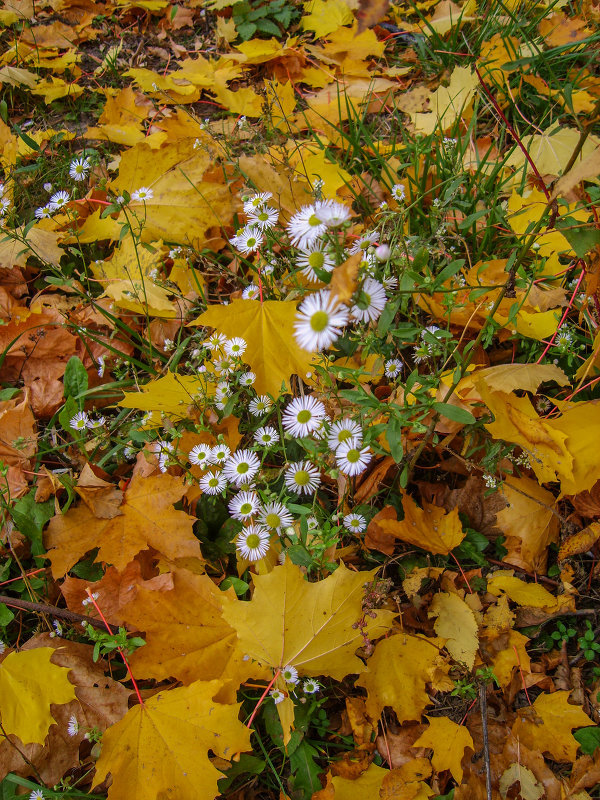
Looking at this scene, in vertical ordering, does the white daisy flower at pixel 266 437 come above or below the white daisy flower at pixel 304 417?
below

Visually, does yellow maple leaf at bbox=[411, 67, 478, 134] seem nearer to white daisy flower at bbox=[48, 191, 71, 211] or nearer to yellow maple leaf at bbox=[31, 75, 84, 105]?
white daisy flower at bbox=[48, 191, 71, 211]

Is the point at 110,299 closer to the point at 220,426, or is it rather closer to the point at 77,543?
the point at 220,426

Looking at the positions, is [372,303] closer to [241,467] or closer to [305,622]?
[241,467]

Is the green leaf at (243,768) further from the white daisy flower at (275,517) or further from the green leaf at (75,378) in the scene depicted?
the green leaf at (75,378)

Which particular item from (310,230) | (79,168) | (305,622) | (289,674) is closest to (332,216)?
(310,230)

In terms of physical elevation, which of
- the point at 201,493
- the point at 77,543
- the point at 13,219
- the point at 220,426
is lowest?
the point at 77,543

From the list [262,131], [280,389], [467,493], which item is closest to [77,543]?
[280,389]

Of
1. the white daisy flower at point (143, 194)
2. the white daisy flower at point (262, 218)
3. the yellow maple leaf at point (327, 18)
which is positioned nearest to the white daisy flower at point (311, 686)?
the white daisy flower at point (262, 218)

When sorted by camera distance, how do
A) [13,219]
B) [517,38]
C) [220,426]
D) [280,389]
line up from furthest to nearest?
[517,38] → [13,219] → [220,426] → [280,389]
